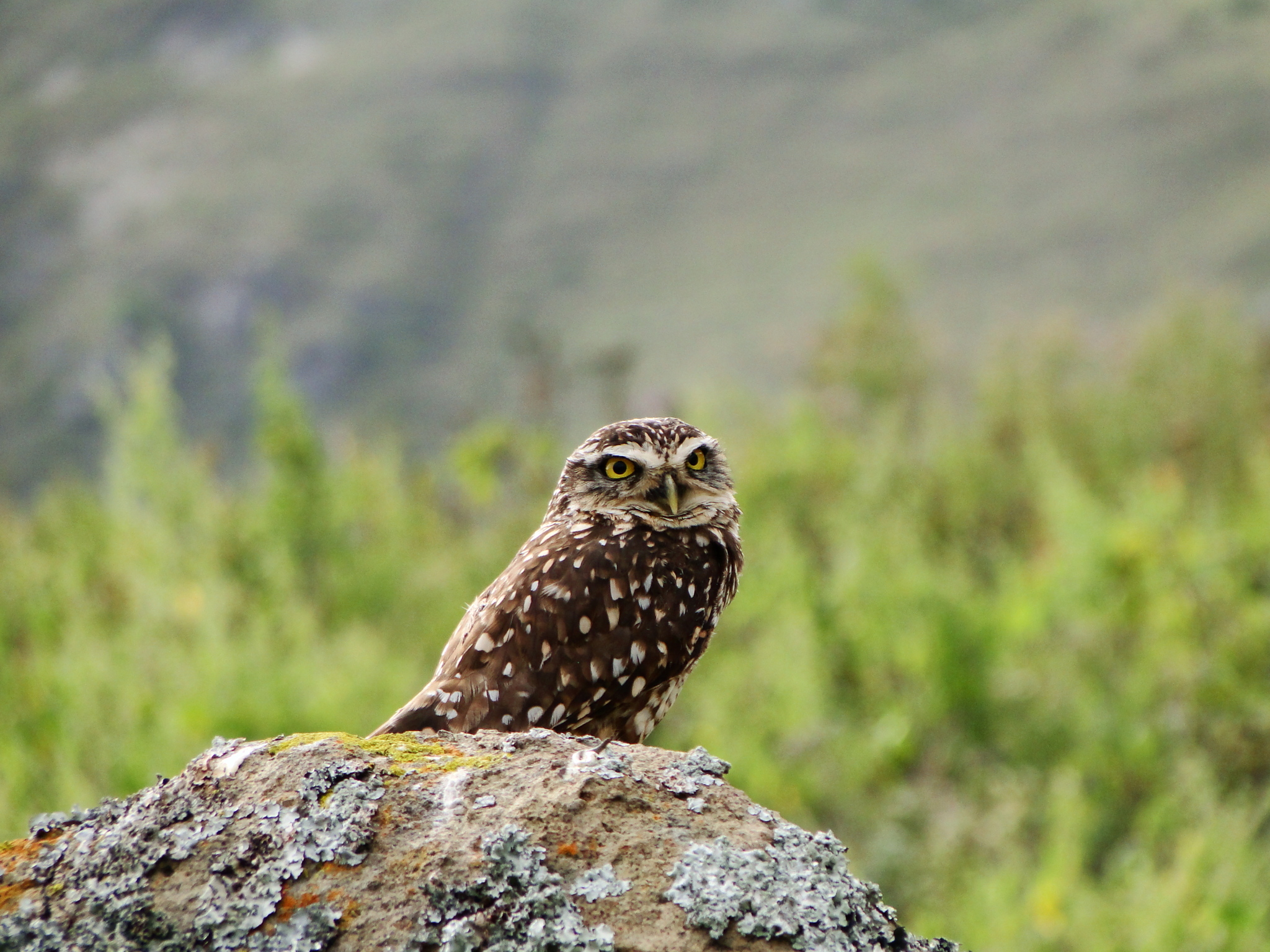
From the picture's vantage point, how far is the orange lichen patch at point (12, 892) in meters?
2.19

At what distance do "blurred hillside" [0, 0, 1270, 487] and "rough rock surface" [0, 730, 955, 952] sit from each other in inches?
3530

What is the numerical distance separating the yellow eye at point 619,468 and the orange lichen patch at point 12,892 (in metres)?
2.35

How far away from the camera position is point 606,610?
12.4 ft

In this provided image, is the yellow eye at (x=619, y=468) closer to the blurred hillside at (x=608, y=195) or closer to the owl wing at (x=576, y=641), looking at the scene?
the owl wing at (x=576, y=641)

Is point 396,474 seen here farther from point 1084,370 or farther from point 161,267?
point 161,267

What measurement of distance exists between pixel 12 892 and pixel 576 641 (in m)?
1.81

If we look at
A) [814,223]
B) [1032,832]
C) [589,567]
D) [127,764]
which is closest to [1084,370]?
[1032,832]

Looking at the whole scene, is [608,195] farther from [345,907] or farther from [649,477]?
[345,907]

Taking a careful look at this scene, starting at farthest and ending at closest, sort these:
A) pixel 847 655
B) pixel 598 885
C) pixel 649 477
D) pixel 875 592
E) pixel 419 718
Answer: pixel 875 592, pixel 847 655, pixel 649 477, pixel 419 718, pixel 598 885

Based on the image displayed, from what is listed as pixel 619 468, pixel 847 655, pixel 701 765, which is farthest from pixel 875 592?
pixel 701 765

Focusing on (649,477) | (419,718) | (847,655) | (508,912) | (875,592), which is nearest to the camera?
(508,912)

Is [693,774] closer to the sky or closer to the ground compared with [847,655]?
closer to the ground

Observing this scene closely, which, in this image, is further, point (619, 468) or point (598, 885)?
point (619, 468)

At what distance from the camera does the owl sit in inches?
145
